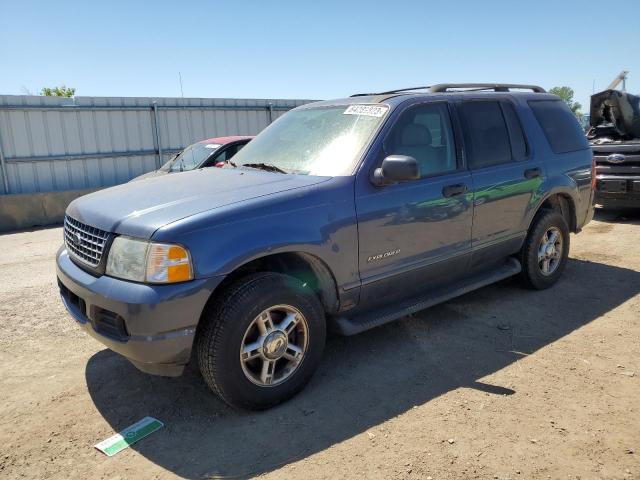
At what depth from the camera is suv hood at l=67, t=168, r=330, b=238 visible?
3.04 metres

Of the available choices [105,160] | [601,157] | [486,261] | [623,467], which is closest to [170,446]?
[623,467]

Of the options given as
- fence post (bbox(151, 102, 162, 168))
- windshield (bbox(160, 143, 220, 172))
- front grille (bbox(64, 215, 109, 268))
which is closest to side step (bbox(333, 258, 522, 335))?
front grille (bbox(64, 215, 109, 268))

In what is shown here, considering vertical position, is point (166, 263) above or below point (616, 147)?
below

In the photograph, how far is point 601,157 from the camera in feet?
29.1

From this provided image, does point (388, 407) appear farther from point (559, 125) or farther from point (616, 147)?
point (616, 147)

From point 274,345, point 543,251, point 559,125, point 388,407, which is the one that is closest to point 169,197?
point 274,345

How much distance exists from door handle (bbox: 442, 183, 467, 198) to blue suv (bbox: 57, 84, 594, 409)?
0.05ft

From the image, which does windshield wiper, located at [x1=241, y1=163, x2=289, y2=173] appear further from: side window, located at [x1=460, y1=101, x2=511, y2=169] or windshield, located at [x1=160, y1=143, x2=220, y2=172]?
windshield, located at [x1=160, y1=143, x2=220, y2=172]

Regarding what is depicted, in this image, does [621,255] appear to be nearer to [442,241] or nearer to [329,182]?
[442,241]

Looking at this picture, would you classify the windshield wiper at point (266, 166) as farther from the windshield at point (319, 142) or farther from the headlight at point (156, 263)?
the headlight at point (156, 263)

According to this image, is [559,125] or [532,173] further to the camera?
[559,125]

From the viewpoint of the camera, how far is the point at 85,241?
10.9ft

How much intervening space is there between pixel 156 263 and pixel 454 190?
2384 mm

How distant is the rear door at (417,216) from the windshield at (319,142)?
0.17 m
